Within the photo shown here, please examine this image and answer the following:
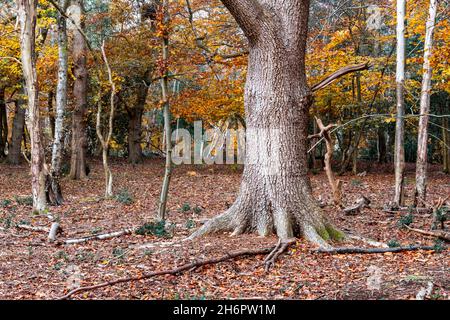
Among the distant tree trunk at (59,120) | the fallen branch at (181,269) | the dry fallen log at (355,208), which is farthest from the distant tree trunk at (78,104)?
the fallen branch at (181,269)

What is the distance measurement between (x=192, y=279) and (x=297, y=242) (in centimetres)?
192

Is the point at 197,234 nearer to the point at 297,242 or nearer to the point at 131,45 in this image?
the point at 297,242

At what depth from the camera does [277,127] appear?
746 centimetres

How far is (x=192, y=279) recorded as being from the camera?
5.86m

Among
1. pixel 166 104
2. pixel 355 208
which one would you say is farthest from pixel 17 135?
pixel 355 208

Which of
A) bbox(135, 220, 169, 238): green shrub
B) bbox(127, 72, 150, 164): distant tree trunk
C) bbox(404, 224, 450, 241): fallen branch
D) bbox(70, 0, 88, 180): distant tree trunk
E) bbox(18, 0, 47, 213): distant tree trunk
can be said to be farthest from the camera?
bbox(127, 72, 150, 164): distant tree trunk

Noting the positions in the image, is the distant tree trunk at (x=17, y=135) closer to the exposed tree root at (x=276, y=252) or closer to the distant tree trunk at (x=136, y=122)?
the distant tree trunk at (x=136, y=122)

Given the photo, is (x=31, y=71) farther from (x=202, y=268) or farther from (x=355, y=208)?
(x=355, y=208)

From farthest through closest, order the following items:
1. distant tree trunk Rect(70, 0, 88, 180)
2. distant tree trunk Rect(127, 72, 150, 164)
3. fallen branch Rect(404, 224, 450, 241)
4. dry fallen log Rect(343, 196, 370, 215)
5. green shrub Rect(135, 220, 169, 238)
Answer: distant tree trunk Rect(127, 72, 150, 164)
distant tree trunk Rect(70, 0, 88, 180)
dry fallen log Rect(343, 196, 370, 215)
green shrub Rect(135, 220, 169, 238)
fallen branch Rect(404, 224, 450, 241)

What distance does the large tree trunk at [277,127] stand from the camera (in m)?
7.44

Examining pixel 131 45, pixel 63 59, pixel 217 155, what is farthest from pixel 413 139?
pixel 63 59

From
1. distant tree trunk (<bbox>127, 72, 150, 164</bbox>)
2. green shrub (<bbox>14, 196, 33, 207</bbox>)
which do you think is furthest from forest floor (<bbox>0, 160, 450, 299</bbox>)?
distant tree trunk (<bbox>127, 72, 150, 164</bbox>)

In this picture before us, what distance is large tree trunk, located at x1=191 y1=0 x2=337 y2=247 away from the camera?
744cm

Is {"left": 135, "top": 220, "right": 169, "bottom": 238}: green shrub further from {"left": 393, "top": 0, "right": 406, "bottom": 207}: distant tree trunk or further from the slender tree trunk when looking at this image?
{"left": 393, "top": 0, "right": 406, "bottom": 207}: distant tree trunk
